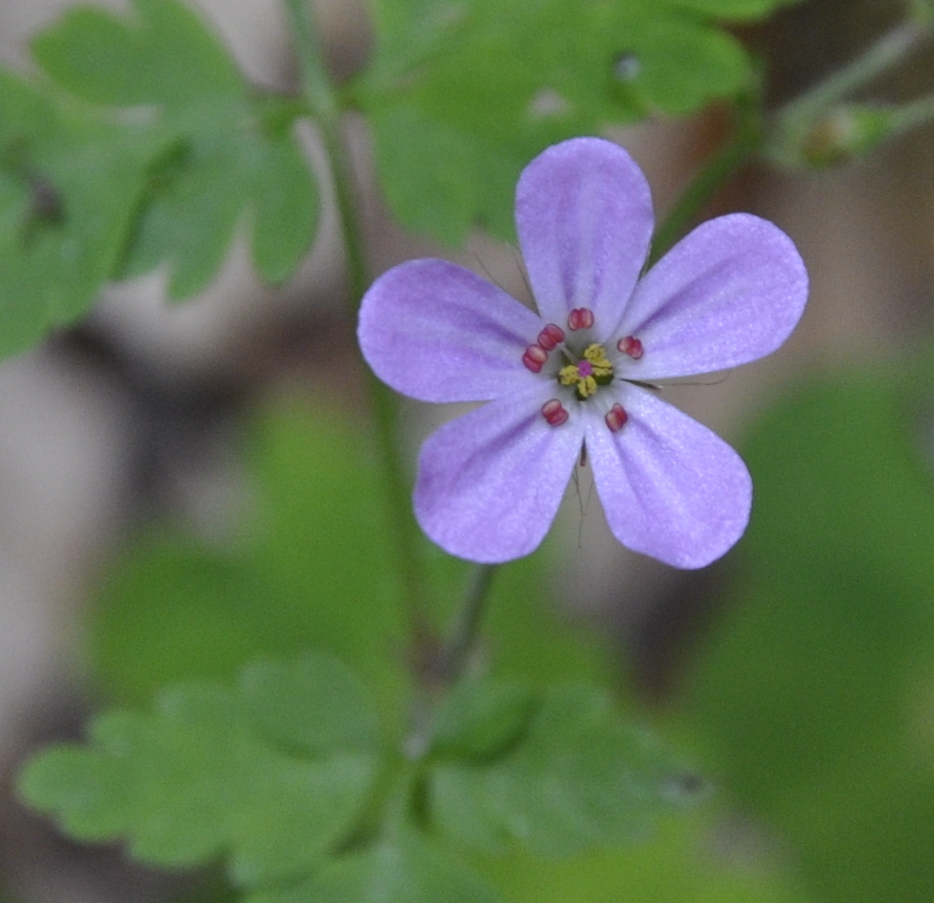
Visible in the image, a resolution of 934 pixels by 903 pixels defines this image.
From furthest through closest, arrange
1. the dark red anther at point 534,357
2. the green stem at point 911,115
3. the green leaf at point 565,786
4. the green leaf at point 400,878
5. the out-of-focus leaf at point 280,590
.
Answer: the out-of-focus leaf at point 280,590, the green leaf at point 400,878, the green leaf at point 565,786, the green stem at point 911,115, the dark red anther at point 534,357

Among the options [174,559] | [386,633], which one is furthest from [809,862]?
[174,559]

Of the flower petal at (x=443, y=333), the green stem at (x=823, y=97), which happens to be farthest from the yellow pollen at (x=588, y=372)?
the green stem at (x=823, y=97)

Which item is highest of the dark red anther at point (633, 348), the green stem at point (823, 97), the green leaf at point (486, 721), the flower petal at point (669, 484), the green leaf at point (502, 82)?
the green leaf at point (502, 82)

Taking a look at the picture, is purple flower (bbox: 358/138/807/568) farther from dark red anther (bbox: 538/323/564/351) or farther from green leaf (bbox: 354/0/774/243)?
green leaf (bbox: 354/0/774/243)

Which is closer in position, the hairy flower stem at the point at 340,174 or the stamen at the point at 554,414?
the stamen at the point at 554,414

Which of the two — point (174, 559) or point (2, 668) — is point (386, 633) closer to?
point (174, 559)

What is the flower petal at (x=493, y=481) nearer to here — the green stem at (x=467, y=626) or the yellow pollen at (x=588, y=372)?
the yellow pollen at (x=588, y=372)

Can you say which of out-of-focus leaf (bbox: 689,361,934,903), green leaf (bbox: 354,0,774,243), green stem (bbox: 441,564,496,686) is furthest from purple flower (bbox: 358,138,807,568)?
out-of-focus leaf (bbox: 689,361,934,903)
